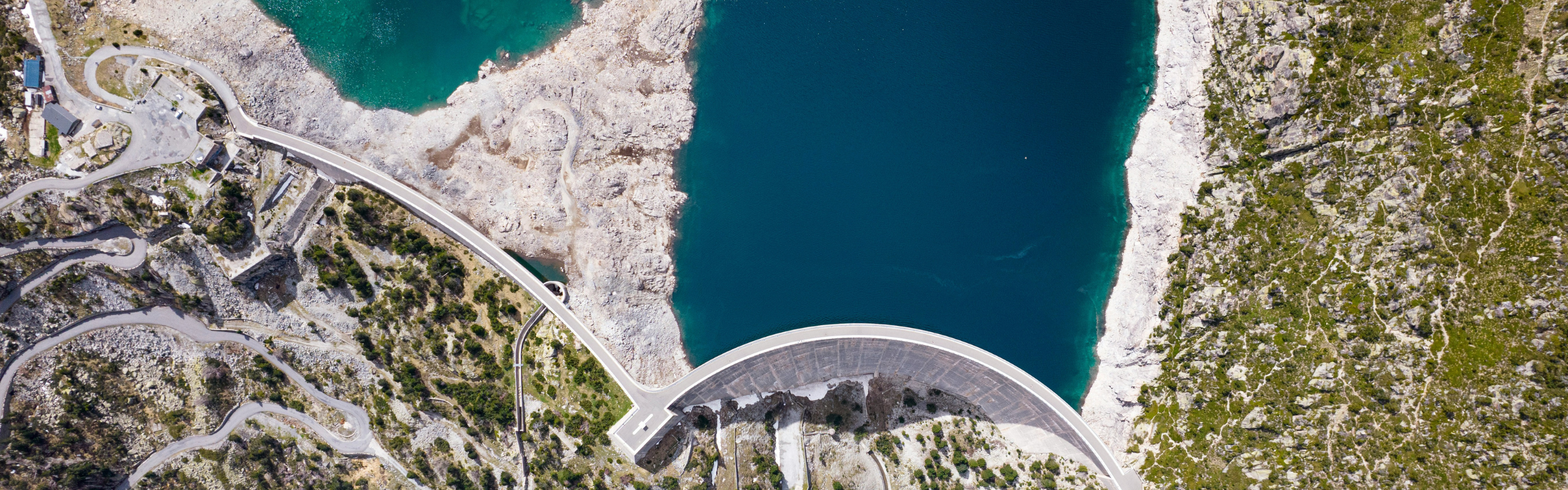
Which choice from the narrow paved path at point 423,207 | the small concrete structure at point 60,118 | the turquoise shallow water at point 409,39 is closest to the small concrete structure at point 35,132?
the small concrete structure at point 60,118

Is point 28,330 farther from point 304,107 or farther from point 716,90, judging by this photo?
point 716,90

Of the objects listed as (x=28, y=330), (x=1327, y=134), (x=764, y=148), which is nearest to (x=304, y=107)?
(x=28, y=330)

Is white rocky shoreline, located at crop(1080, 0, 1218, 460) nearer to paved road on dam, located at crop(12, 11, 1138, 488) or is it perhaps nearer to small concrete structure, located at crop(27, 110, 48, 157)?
paved road on dam, located at crop(12, 11, 1138, 488)

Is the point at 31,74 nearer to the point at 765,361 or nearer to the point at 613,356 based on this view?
the point at 613,356

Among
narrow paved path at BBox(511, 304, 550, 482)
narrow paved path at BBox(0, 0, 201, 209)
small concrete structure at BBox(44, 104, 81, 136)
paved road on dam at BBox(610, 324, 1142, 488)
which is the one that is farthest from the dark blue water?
small concrete structure at BBox(44, 104, 81, 136)

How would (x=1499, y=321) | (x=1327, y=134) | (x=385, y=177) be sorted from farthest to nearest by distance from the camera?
(x=385, y=177), (x=1327, y=134), (x=1499, y=321)

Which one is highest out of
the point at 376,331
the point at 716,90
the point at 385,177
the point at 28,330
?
the point at 716,90

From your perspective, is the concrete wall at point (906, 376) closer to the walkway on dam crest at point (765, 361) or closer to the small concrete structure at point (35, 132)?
the walkway on dam crest at point (765, 361)
